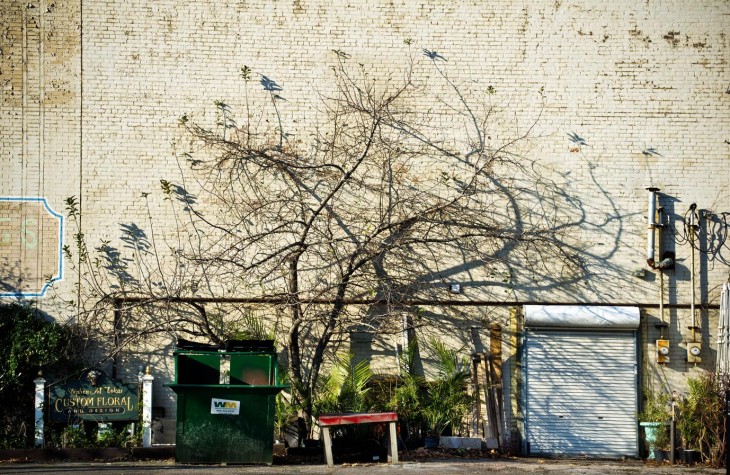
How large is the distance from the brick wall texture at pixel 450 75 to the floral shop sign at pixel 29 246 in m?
0.24

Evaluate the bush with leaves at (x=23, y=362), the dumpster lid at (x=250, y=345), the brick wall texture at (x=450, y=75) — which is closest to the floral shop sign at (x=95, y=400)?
the bush with leaves at (x=23, y=362)

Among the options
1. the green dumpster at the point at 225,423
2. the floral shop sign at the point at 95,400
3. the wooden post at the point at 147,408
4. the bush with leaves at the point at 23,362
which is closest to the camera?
the green dumpster at the point at 225,423

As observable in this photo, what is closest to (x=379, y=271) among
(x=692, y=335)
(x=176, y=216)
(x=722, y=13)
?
(x=176, y=216)

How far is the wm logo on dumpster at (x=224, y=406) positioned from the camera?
11.9 meters

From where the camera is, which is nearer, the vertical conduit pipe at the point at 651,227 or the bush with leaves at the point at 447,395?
the bush with leaves at the point at 447,395

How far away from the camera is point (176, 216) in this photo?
1479 cm

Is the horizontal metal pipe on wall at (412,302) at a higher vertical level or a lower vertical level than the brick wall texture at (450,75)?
lower

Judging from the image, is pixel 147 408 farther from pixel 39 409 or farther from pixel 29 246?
pixel 29 246

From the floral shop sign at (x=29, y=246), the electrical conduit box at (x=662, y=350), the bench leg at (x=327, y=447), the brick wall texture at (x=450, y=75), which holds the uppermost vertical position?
the brick wall texture at (x=450, y=75)

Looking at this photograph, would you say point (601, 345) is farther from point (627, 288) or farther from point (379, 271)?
point (379, 271)

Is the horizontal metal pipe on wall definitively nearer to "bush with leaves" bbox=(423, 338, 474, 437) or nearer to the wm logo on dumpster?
"bush with leaves" bbox=(423, 338, 474, 437)

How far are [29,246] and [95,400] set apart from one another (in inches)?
119

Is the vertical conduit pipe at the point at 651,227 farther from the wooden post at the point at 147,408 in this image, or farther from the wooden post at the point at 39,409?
the wooden post at the point at 39,409

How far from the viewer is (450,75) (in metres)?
15.1
